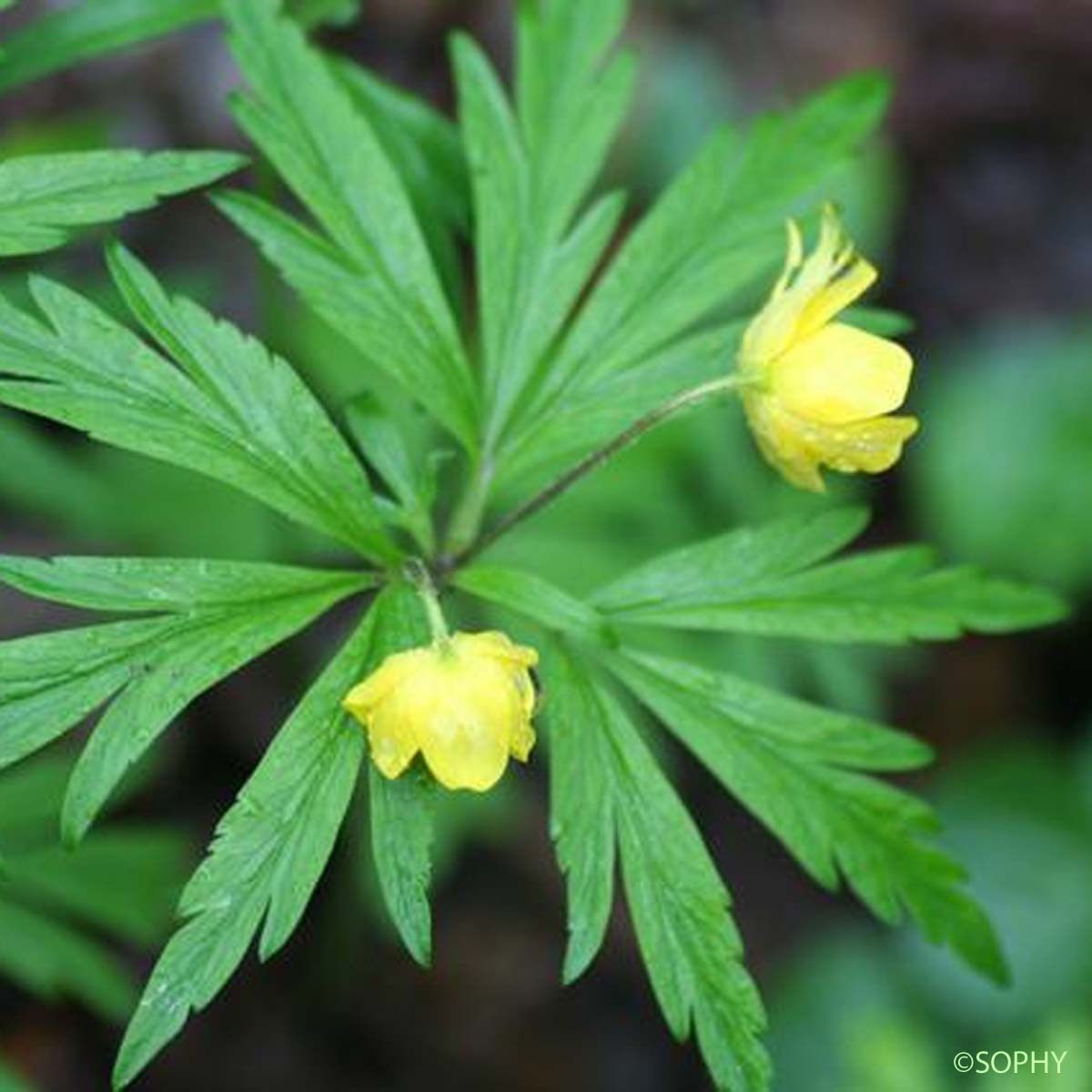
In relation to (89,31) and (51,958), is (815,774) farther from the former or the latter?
(89,31)

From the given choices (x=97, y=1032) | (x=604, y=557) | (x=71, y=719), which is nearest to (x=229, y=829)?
(x=71, y=719)

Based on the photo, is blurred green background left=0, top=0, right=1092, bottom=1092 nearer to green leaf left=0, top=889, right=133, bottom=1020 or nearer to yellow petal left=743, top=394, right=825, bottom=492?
green leaf left=0, top=889, right=133, bottom=1020

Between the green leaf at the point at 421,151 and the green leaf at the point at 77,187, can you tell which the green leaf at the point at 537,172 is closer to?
the green leaf at the point at 421,151

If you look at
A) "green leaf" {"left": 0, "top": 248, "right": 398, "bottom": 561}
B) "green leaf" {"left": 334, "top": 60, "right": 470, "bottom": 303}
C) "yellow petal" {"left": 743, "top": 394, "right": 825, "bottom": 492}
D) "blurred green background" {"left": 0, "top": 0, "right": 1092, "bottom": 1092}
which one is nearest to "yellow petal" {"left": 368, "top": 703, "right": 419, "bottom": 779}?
"green leaf" {"left": 0, "top": 248, "right": 398, "bottom": 561}

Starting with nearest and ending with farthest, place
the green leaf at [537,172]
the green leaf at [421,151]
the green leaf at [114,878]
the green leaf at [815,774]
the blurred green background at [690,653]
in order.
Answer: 1. the green leaf at [815,774]
2. the green leaf at [537,172]
3. the green leaf at [421,151]
4. the green leaf at [114,878]
5. the blurred green background at [690,653]

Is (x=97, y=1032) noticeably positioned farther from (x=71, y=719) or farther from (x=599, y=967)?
(x=71, y=719)

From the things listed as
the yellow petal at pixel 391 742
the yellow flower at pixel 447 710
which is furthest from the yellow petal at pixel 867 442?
the yellow petal at pixel 391 742
